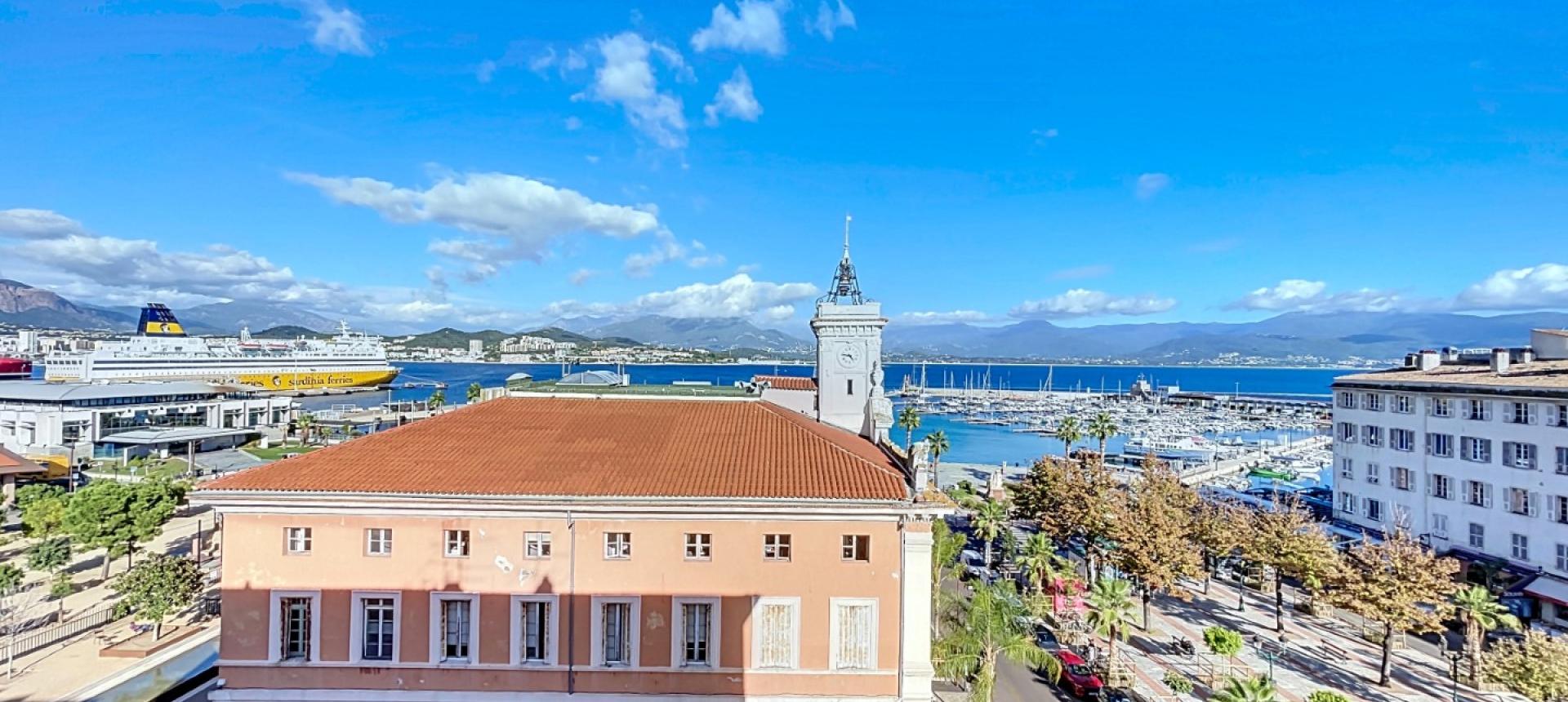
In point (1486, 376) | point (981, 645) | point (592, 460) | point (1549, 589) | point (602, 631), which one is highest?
point (1486, 376)

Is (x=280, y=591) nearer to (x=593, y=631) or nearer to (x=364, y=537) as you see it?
(x=364, y=537)

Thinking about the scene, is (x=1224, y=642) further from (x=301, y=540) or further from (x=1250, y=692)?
(x=301, y=540)

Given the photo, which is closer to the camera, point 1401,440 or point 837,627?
point 837,627

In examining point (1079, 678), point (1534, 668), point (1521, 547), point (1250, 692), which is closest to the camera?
point (1250, 692)

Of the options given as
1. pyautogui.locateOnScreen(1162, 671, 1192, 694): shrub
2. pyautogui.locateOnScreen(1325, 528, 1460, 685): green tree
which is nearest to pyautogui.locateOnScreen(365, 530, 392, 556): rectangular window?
pyautogui.locateOnScreen(1162, 671, 1192, 694): shrub

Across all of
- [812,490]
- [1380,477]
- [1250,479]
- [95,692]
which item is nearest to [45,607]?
[95,692]

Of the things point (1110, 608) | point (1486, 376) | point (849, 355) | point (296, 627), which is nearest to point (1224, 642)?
point (1110, 608)

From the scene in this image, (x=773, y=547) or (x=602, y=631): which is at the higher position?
(x=773, y=547)
